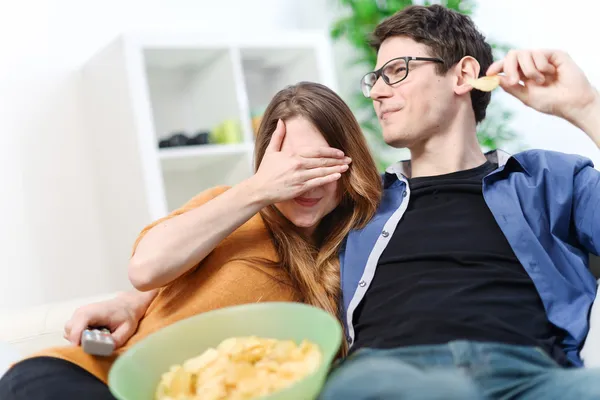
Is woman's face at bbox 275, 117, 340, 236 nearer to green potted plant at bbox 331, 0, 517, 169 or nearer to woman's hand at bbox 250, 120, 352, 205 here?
woman's hand at bbox 250, 120, 352, 205

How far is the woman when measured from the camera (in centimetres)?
131

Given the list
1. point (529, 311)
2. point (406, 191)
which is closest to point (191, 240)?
point (406, 191)

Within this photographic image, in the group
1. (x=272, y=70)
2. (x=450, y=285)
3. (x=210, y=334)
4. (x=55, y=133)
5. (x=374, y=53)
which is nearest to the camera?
(x=210, y=334)

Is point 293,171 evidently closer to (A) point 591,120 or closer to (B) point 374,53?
(A) point 591,120

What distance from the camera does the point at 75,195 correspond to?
309 cm

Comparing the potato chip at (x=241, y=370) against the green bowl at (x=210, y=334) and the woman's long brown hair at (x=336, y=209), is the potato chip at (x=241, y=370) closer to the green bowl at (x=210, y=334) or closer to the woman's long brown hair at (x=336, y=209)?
the green bowl at (x=210, y=334)

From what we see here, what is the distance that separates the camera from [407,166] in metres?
1.70

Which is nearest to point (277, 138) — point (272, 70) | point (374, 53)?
point (374, 53)

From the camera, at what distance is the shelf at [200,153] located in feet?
9.48

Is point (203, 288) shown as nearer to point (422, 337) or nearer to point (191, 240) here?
point (191, 240)

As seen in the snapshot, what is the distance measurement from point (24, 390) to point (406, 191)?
0.88 m

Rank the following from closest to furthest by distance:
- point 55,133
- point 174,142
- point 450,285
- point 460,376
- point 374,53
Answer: point 460,376
point 450,285
point 174,142
point 55,133
point 374,53

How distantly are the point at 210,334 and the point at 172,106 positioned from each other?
239 centimetres

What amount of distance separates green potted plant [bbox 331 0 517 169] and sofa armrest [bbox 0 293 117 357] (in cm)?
160
